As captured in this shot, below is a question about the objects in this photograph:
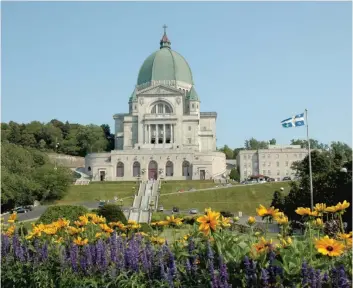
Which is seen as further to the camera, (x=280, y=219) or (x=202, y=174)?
(x=202, y=174)

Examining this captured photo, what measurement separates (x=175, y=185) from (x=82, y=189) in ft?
38.0

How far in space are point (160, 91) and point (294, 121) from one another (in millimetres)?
52882

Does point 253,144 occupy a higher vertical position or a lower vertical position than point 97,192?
higher

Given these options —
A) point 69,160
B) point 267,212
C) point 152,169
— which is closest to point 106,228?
point 267,212

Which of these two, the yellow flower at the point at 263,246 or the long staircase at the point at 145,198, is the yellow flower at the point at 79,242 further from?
the long staircase at the point at 145,198

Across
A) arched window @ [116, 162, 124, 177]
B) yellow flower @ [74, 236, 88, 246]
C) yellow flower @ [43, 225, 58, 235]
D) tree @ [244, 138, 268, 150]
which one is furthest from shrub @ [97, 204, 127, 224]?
tree @ [244, 138, 268, 150]

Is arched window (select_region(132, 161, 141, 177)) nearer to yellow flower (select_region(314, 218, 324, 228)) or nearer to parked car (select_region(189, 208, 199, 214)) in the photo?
parked car (select_region(189, 208, 199, 214))

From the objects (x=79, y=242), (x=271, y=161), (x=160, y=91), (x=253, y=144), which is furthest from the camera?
(x=253, y=144)

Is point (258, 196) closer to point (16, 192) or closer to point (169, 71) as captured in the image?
point (16, 192)

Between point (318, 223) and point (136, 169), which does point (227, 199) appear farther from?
point (318, 223)

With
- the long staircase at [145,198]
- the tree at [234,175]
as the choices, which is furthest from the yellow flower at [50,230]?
the tree at [234,175]

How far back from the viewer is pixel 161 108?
84812 mm

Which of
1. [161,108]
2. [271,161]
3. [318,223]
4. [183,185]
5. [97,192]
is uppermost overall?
[161,108]

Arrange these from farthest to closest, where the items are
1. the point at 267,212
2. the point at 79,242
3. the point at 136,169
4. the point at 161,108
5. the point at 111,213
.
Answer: the point at 161,108 < the point at 136,169 < the point at 111,213 < the point at 79,242 < the point at 267,212
